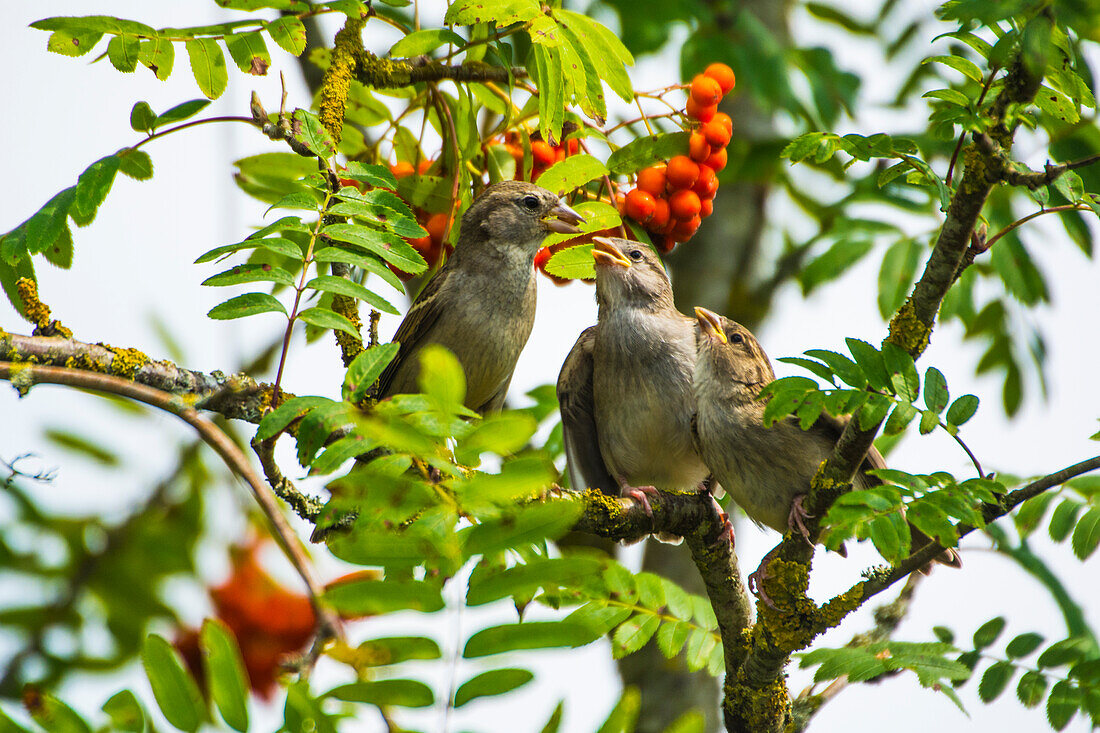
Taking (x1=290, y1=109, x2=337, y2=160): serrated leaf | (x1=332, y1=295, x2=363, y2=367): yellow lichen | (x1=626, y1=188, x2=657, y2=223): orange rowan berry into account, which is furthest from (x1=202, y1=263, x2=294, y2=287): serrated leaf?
(x1=626, y1=188, x2=657, y2=223): orange rowan berry

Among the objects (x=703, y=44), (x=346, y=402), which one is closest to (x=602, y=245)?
(x=703, y=44)

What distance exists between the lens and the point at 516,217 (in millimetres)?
4715

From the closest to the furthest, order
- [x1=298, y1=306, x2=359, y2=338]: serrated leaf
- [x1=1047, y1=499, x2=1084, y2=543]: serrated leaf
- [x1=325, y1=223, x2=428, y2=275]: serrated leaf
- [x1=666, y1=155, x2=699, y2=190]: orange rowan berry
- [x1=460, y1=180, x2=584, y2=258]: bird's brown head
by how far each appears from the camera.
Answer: [x1=298, y1=306, x2=359, y2=338]: serrated leaf < [x1=325, y1=223, x2=428, y2=275]: serrated leaf < [x1=1047, y1=499, x2=1084, y2=543]: serrated leaf < [x1=666, y1=155, x2=699, y2=190]: orange rowan berry < [x1=460, y1=180, x2=584, y2=258]: bird's brown head

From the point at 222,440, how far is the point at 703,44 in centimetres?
464

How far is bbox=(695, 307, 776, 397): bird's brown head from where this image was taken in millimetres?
4219

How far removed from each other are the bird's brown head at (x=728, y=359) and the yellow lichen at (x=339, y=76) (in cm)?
196

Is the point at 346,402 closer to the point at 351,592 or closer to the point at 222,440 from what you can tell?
the point at 222,440

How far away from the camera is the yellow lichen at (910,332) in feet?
8.53

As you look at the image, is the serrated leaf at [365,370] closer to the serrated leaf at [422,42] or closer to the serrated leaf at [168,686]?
the serrated leaf at [168,686]

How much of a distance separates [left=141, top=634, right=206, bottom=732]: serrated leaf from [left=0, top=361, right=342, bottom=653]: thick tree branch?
309 millimetres

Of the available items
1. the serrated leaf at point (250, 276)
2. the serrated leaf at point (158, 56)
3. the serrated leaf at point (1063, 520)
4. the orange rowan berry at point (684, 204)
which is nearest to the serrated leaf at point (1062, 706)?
the serrated leaf at point (1063, 520)

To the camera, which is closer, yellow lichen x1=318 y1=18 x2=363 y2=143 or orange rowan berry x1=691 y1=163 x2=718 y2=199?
yellow lichen x1=318 y1=18 x2=363 y2=143

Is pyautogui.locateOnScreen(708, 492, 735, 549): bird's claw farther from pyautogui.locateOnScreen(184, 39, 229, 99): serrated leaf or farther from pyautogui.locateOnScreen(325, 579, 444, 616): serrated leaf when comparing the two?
pyautogui.locateOnScreen(184, 39, 229, 99): serrated leaf

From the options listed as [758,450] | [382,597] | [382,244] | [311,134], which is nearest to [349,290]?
[382,244]
